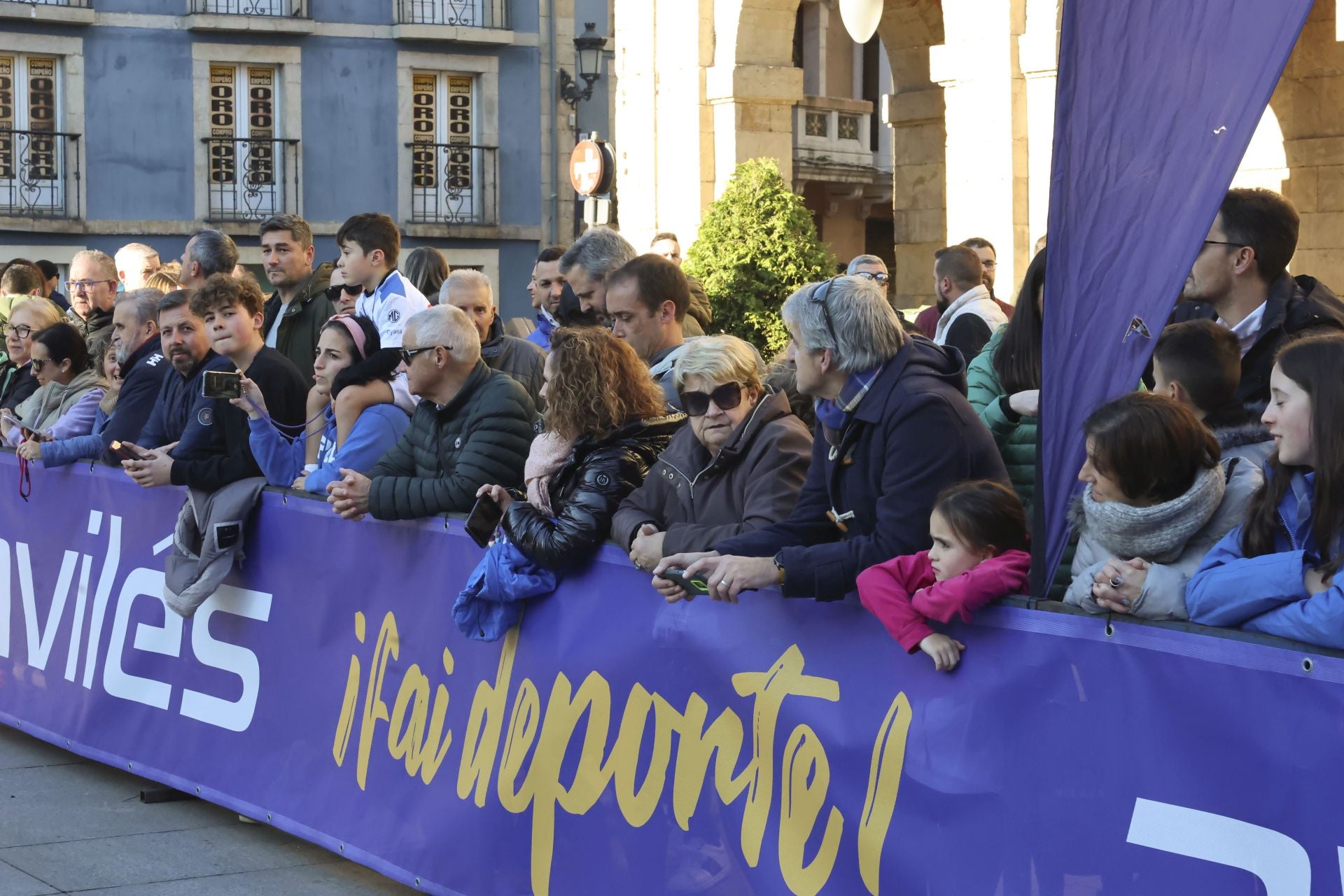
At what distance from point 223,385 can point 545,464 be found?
5.60ft

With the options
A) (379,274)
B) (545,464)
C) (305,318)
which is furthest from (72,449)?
(545,464)

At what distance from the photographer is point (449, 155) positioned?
103ft

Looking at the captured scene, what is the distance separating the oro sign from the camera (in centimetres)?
1577

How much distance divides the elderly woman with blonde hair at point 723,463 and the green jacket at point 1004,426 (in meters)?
0.67

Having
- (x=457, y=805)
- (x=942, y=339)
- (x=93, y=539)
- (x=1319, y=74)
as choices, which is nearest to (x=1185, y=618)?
(x=457, y=805)

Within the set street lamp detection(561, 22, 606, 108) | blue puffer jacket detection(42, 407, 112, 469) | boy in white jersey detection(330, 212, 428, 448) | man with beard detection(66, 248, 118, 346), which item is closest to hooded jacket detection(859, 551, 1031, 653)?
boy in white jersey detection(330, 212, 428, 448)

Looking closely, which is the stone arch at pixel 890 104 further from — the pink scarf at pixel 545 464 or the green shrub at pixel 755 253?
the pink scarf at pixel 545 464

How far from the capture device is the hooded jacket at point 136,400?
7.73 metres

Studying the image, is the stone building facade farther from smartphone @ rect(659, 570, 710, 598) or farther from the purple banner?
smartphone @ rect(659, 570, 710, 598)

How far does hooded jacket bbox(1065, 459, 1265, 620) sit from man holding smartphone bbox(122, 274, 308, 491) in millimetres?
3718

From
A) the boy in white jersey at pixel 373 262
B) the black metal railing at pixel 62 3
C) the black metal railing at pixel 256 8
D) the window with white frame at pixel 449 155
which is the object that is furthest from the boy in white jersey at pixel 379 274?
the window with white frame at pixel 449 155

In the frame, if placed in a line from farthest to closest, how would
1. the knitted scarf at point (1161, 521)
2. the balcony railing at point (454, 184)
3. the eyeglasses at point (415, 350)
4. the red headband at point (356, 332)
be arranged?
the balcony railing at point (454, 184) < the red headband at point (356, 332) < the eyeglasses at point (415, 350) < the knitted scarf at point (1161, 521)

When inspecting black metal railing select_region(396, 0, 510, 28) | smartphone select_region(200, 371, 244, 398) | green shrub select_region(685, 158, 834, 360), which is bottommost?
smartphone select_region(200, 371, 244, 398)

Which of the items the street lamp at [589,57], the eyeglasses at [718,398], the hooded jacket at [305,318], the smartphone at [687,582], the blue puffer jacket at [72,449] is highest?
the street lamp at [589,57]
